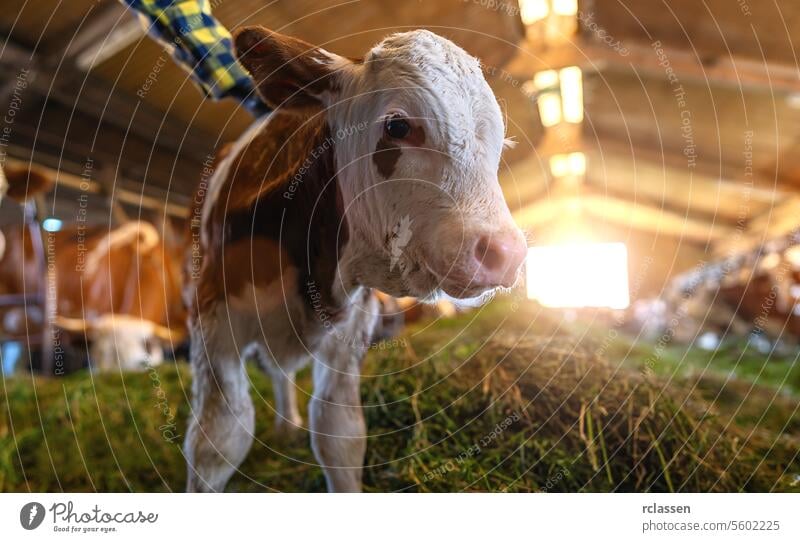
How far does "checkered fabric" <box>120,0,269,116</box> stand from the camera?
406 millimetres

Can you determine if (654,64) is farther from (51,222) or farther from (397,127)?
(51,222)

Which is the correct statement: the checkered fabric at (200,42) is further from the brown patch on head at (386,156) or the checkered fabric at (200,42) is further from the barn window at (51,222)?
the barn window at (51,222)

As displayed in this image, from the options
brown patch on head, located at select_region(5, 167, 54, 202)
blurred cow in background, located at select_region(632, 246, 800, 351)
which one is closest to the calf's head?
brown patch on head, located at select_region(5, 167, 54, 202)

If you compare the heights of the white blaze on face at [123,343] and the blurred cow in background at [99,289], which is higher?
the blurred cow in background at [99,289]

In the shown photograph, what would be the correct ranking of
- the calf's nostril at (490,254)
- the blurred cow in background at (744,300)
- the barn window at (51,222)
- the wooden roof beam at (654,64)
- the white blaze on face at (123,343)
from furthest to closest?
the blurred cow in background at (744,300), the white blaze on face at (123,343), the barn window at (51,222), the wooden roof beam at (654,64), the calf's nostril at (490,254)

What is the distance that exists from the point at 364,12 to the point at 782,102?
0.58m

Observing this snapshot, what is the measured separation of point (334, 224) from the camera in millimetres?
359

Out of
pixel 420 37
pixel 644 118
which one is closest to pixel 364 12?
pixel 420 37

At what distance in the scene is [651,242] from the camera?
1.91 ft

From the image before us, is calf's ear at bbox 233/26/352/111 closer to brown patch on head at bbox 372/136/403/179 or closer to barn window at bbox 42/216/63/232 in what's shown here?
brown patch on head at bbox 372/136/403/179

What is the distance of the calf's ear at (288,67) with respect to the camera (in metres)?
A: 0.33

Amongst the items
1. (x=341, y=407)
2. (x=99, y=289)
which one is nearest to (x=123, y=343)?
(x=99, y=289)

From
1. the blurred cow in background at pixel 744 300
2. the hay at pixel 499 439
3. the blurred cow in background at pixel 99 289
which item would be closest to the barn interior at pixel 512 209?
the hay at pixel 499 439
